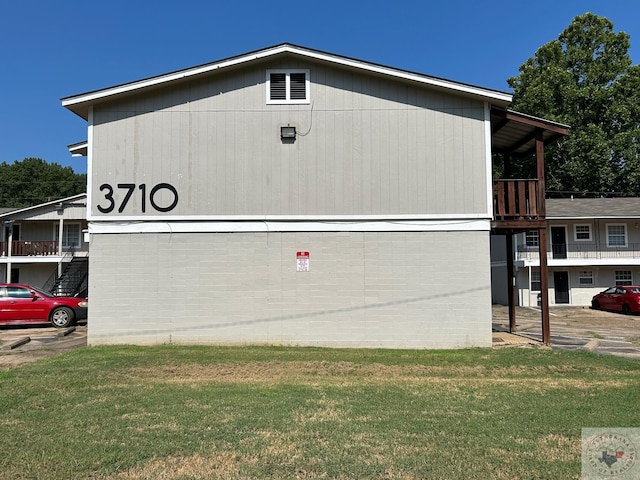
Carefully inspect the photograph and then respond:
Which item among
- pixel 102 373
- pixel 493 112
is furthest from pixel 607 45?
pixel 102 373

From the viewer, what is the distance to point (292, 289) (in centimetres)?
1127

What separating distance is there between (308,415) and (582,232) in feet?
86.2

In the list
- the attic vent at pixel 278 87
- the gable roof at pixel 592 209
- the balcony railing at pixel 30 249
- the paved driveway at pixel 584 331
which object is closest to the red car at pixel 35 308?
the attic vent at pixel 278 87

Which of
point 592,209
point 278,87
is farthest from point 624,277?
point 278,87

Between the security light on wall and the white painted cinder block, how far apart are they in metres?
2.22

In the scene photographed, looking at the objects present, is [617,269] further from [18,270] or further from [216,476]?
[18,270]

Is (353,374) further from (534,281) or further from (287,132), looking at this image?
(534,281)

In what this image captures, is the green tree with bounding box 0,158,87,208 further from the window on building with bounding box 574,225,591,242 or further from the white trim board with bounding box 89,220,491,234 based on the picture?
the white trim board with bounding box 89,220,491,234

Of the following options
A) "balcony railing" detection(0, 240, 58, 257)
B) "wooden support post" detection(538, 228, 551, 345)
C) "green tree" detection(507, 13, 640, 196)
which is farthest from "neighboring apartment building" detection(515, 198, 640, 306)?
"balcony railing" detection(0, 240, 58, 257)

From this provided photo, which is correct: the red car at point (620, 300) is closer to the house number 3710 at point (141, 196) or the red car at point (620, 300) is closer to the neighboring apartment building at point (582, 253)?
the neighboring apartment building at point (582, 253)

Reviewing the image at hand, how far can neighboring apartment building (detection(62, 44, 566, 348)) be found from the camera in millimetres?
11195

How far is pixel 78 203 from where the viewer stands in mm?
26922

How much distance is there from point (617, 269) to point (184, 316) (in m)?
25.1

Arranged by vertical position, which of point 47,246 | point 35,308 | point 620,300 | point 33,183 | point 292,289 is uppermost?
point 33,183
